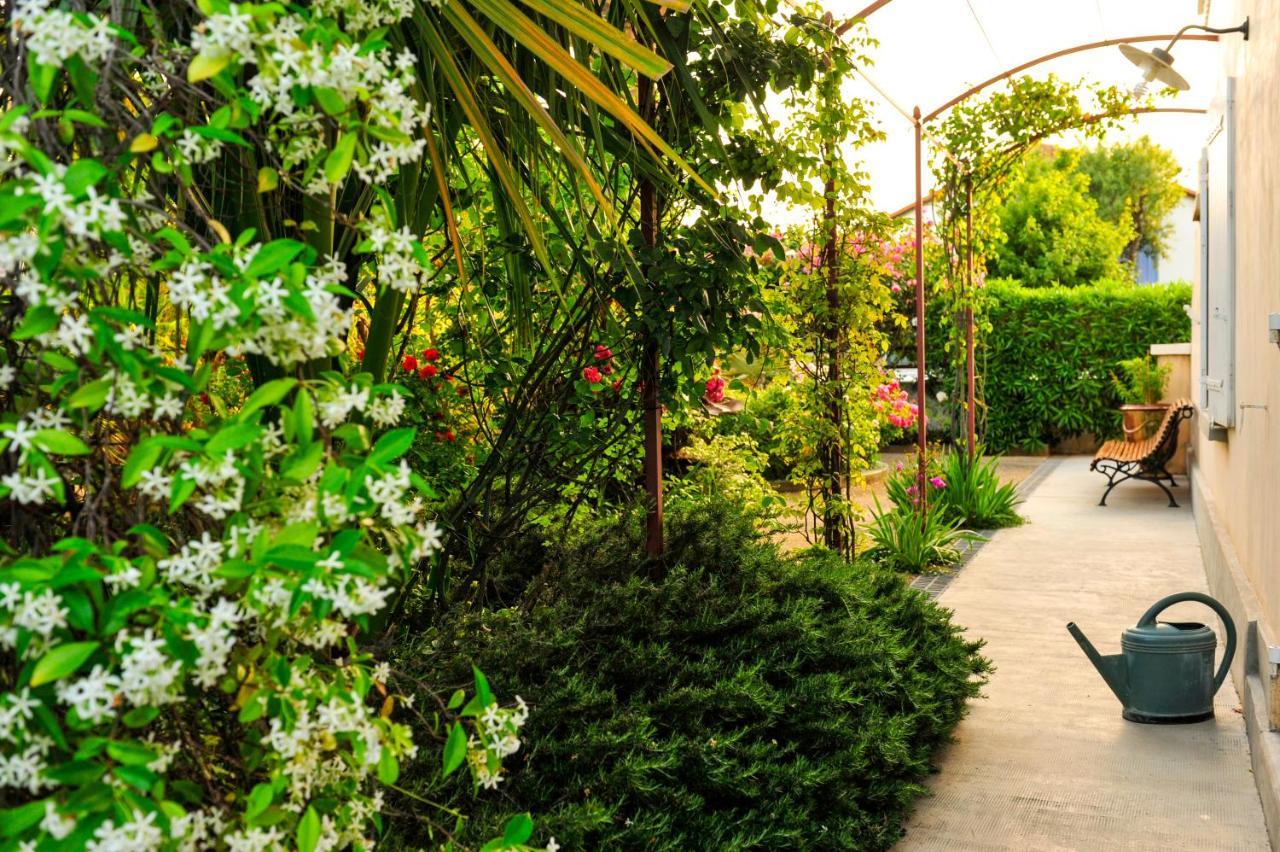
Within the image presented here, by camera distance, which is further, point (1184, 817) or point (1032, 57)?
point (1032, 57)

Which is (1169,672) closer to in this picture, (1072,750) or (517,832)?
(1072,750)

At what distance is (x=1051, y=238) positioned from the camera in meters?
21.5

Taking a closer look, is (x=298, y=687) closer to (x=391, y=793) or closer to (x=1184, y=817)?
(x=391, y=793)

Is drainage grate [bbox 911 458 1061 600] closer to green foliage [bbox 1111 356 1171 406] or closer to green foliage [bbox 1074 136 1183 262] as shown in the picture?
green foliage [bbox 1111 356 1171 406]

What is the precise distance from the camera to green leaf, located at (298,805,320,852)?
112 centimetres

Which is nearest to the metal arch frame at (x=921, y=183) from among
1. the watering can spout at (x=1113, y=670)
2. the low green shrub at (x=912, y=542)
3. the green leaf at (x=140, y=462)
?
the low green shrub at (x=912, y=542)

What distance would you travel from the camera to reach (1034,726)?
13.8 feet

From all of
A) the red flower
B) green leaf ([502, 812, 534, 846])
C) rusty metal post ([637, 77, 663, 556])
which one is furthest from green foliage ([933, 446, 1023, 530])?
green leaf ([502, 812, 534, 846])

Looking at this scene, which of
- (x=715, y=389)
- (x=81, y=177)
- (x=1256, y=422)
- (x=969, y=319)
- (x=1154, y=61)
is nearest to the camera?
(x=81, y=177)

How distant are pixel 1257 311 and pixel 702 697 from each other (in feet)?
9.91

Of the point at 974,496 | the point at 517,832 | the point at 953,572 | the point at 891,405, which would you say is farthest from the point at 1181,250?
the point at 517,832

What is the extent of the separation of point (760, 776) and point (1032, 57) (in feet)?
21.8

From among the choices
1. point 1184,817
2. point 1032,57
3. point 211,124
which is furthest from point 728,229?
point 1032,57

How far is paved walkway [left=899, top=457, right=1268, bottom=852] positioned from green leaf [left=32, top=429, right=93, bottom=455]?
8.81 ft
